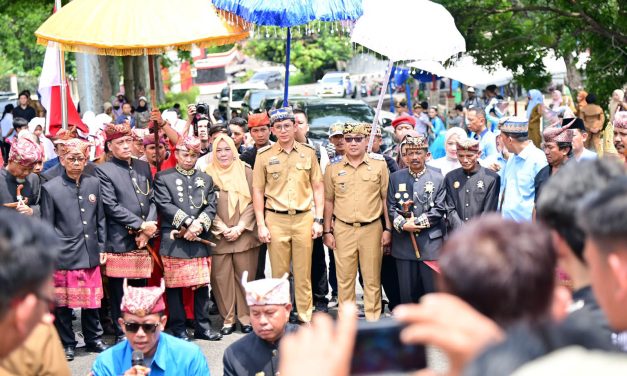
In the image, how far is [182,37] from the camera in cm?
934

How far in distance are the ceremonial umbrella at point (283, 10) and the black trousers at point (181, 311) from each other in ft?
8.15

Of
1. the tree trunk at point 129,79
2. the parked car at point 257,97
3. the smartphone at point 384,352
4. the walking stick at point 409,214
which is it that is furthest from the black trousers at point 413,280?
the parked car at point 257,97

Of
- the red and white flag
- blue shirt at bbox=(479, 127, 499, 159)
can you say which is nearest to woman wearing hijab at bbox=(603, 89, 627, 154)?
blue shirt at bbox=(479, 127, 499, 159)

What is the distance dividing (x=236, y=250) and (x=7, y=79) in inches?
1522

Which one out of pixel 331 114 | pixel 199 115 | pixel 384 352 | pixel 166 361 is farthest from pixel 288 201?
pixel 331 114

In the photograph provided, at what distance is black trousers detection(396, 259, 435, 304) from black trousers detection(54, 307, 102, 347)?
2.71m

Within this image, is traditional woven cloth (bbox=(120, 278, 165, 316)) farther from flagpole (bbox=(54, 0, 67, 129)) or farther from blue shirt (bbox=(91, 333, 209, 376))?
flagpole (bbox=(54, 0, 67, 129))

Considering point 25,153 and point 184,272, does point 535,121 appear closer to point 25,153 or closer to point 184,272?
point 184,272

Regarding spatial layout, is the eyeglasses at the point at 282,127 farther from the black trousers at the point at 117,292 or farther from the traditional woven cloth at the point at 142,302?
the traditional woven cloth at the point at 142,302

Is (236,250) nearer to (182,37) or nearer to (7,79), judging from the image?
(182,37)

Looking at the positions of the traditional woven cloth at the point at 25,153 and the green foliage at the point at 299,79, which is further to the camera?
→ the green foliage at the point at 299,79

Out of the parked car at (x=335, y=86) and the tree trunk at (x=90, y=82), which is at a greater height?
the tree trunk at (x=90, y=82)

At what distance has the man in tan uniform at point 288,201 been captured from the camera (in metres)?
9.63

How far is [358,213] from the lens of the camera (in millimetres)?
9594
